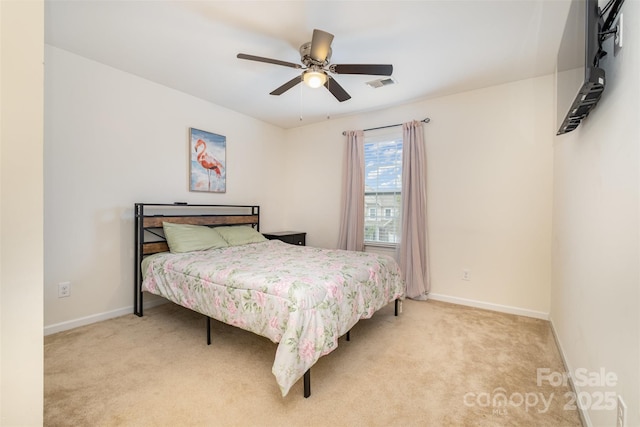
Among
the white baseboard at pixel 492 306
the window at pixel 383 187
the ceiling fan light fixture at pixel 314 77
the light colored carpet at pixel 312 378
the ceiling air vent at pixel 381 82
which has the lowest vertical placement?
the light colored carpet at pixel 312 378

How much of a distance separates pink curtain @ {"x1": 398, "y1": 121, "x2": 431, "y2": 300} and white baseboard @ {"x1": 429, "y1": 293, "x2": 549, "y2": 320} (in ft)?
0.64

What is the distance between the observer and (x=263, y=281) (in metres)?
1.81

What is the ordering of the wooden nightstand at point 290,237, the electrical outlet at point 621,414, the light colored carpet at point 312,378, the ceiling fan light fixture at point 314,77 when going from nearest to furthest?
the electrical outlet at point 621,414 → the light colored carpet at point 312,378 → the ceiling fan light fixture at point 314,77 → the wooden nightstand at point 290,237

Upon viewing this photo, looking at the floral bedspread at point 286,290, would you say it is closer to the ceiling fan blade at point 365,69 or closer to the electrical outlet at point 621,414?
the electrical outlet at point 621,414

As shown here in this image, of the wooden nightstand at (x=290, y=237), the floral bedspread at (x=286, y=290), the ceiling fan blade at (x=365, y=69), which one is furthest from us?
the wooden nightstand at (x=290, y=237)

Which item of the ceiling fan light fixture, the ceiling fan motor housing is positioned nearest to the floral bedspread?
the ceiling fan light fixture

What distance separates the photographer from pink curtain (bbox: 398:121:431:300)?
11.3ft

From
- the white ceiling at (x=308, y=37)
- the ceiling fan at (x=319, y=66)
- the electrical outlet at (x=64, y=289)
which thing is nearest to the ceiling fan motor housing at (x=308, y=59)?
the ceiling fan at (x=319, y=66)

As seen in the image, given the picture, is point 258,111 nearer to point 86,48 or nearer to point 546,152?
point 86,48

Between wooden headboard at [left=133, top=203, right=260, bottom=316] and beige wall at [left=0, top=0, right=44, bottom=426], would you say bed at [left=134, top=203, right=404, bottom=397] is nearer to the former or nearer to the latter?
wooden headboard at [left=133, top=203, right=260, bottom=316]

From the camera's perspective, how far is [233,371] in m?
1.89

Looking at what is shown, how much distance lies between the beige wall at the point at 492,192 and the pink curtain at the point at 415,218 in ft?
0.38

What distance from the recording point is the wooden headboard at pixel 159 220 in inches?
112

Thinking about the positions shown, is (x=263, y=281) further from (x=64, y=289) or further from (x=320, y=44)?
(x=64, y=289)
